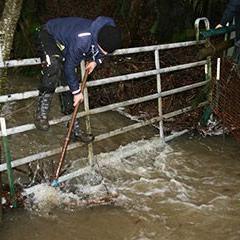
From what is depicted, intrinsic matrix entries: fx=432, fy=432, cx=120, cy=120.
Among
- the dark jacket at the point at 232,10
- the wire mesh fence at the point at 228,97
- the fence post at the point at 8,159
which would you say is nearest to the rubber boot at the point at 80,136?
the fence post at the point at 8,159

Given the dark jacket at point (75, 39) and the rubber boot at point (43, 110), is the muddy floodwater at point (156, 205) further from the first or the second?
the dark jacket at point (75, 39)

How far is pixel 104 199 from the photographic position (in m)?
4.57

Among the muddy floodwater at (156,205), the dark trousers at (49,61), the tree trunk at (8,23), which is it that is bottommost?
Result: the muddy floodwater at (156,205)

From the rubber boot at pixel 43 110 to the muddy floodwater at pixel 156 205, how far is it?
2.82ft

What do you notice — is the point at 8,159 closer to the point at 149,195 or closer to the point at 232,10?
the point at 149,195

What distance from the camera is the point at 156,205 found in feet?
14.9

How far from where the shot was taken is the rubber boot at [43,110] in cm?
436

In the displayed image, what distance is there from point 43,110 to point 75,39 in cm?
79

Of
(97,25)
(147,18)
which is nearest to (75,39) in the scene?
(97,25)

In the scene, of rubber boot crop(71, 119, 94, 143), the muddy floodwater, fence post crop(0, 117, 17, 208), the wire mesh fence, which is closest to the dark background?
the wire mesh fence

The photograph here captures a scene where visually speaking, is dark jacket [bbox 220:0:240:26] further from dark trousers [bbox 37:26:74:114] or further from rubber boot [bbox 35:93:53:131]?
rubber boot [bbox 35:93:53:131]

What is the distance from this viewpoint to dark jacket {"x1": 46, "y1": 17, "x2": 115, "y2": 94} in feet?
13.6

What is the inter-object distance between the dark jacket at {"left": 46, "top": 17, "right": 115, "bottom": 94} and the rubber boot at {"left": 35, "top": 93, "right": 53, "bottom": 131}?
275 millimetres

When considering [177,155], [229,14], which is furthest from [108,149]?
[229,14]
